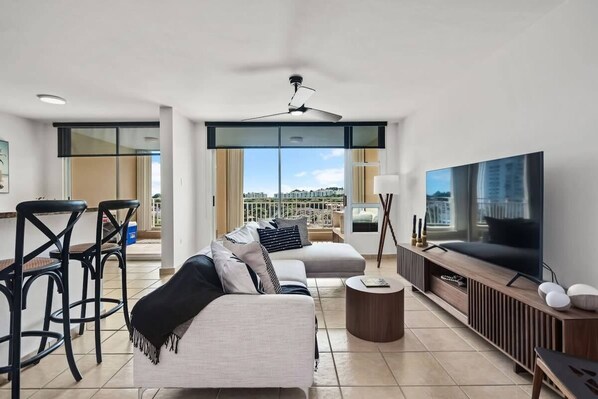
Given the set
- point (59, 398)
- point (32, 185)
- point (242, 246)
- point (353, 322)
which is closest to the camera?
point (59, 398)

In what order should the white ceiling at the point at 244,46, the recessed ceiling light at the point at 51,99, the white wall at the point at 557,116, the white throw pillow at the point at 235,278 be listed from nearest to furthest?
the white throw pillow at the point at 235,278 → the white wall at the point at 557,116 → the white ceiling at the point at 244,46 → the recessed ceiling light at the point at 51,99

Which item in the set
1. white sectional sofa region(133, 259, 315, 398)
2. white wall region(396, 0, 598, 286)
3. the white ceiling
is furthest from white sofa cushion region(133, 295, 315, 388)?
the white ceiling

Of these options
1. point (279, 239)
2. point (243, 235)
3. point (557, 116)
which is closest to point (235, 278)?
point (243, 235)

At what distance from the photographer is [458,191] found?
111 inches

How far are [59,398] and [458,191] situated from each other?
3314mm

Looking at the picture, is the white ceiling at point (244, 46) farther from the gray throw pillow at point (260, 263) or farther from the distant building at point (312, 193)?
the distant building at point (312, 193)

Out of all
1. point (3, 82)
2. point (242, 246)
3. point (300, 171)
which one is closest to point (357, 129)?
point (300, 171)

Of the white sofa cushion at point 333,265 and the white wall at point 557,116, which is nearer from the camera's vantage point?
the white wall at point 557,116

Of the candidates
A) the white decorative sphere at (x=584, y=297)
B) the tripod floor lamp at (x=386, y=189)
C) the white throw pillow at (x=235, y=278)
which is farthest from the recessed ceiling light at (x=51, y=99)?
the white decorative sphere at (x=584, y=297)

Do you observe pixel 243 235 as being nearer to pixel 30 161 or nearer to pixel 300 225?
pixel 300 225

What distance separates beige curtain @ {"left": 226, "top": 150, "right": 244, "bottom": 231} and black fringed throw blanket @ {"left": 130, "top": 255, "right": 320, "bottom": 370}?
213 inches

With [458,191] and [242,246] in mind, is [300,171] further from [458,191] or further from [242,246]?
[242,246]

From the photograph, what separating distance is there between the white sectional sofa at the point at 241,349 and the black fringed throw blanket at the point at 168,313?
39 mm

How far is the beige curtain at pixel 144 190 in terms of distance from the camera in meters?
7.38
